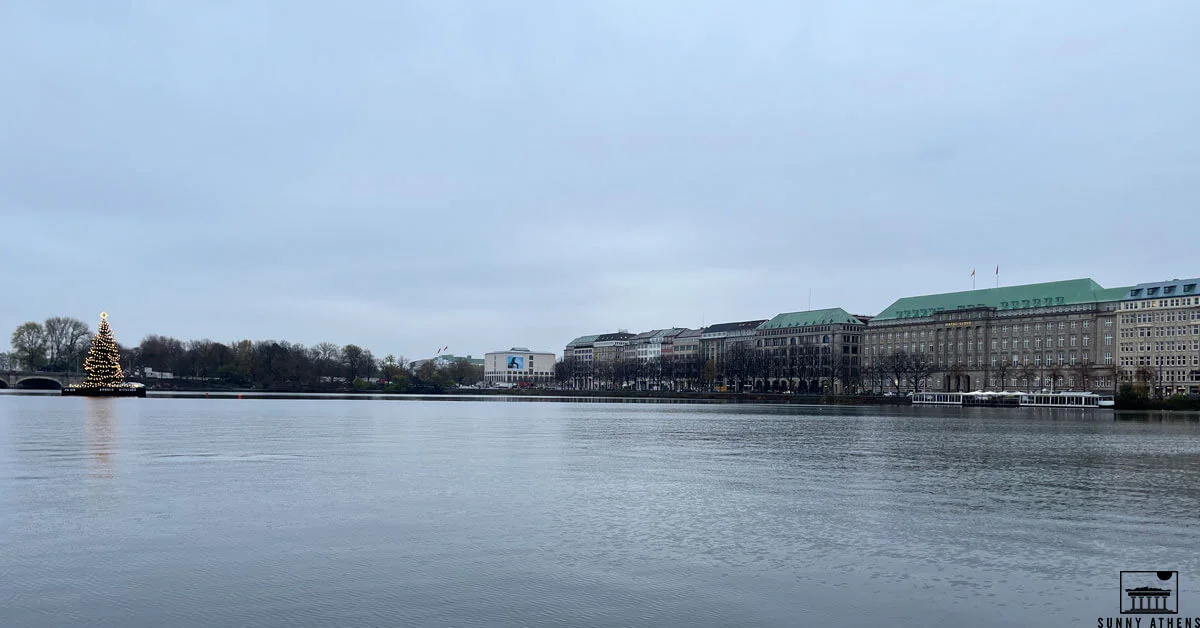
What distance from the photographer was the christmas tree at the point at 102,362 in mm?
118938

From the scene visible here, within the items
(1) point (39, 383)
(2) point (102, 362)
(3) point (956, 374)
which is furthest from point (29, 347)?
(3) point (956, 374)

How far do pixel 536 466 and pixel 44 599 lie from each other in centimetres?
1976

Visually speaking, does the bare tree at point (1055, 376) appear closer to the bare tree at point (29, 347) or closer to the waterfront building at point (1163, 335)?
the waterfront building at point (1163, 335)

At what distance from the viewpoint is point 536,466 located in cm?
3238

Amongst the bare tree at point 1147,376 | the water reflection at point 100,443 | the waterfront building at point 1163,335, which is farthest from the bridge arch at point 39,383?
the waterfront building at point 1163,335

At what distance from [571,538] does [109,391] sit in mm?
118765

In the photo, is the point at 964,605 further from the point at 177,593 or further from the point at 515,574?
the point at 177,593

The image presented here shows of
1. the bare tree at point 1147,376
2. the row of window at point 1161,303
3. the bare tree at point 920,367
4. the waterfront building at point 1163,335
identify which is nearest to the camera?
the bare tree at point 1147,376

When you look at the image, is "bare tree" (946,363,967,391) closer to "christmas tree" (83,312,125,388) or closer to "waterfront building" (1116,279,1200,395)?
"waterfront building" (1116,279,1200,395)

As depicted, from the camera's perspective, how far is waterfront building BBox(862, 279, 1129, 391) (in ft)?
544

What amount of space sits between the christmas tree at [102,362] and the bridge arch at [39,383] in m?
53.1

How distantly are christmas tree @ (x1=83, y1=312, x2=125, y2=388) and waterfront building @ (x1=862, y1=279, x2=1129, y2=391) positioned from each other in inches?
4975

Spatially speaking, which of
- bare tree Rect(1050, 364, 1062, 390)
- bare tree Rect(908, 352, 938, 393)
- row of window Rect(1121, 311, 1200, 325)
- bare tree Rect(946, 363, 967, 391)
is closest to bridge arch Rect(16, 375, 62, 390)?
bare tree Rect(908, 352, 938, 393)

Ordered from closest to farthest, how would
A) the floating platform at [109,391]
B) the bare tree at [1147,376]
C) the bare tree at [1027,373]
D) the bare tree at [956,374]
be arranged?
the floating platform at [109,391]
the bare tree at [1147,376]
the bare tree at [1027,373]
the bare tree at [956,374]
